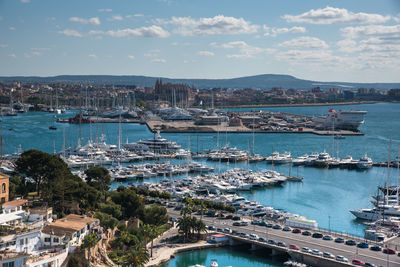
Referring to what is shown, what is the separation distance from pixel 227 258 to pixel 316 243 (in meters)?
2.23

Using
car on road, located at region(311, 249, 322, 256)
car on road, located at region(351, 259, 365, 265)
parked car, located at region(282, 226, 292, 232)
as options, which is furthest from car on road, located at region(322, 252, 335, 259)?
parked car, located at region(282, 226, 292, 232)

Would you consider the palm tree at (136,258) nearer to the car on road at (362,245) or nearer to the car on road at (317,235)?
the car on road at (317,235)

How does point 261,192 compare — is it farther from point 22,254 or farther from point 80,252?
point 22,254

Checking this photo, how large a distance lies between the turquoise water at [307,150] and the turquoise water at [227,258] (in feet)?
13.6

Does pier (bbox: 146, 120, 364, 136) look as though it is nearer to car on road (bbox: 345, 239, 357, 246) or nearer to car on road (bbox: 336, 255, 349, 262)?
car on road (bbox: 345, 239, 357, 246)

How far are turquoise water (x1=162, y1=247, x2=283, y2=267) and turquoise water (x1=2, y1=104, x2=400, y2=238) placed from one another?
413 cm

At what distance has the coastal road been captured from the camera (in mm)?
11250

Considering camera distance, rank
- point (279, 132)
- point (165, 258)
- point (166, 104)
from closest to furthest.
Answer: point (165, 258) → point (279, 132) → point (166, 104)

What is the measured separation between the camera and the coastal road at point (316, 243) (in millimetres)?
11250

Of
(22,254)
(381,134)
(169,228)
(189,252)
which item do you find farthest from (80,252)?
(381,134)

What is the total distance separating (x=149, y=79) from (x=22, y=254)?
17402 centimetres

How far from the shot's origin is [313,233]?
13.1m

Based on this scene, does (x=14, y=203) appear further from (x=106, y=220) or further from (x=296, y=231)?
(x=296, y=231)

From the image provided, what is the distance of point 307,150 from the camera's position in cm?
3309
